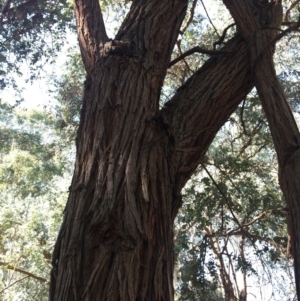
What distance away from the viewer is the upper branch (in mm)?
2514

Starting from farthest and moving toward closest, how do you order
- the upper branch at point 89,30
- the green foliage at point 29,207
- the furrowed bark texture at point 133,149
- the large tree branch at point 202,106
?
the green foliage at point 29,207 < the upper branch at point 89,30 < the large tree branch at point 202,106 < the furrowed bark texture at point 133,149

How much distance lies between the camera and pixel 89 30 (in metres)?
2.68

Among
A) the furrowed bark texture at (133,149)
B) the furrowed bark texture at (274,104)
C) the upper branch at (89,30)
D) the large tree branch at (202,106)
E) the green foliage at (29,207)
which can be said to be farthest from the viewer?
the green foliage at (29,207)

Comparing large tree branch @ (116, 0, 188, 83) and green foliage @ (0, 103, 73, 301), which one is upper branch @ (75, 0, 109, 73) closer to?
large tree branch @ (116, 0, 188, 83)

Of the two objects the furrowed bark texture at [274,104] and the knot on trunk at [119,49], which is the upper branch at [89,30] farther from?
the furrowed bark texture at [274,104]

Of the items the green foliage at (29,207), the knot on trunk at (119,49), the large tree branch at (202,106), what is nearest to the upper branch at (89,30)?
the knot on trunk at (119,49)

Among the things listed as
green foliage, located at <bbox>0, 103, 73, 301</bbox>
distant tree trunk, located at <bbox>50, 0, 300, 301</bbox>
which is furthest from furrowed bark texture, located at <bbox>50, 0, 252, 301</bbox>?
green foliage, located at <bbox>0, 103, 73, 301</bbox>

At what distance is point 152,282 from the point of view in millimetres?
1642

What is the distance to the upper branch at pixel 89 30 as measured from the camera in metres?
2.51

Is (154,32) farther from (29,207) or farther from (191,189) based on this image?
(29,207)

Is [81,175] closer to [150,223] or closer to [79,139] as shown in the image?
[79,139]

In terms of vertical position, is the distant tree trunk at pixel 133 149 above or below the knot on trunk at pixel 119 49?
below

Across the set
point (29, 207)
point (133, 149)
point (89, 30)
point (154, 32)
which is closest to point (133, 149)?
point (133, 149)

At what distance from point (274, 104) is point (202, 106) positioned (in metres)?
0.41
